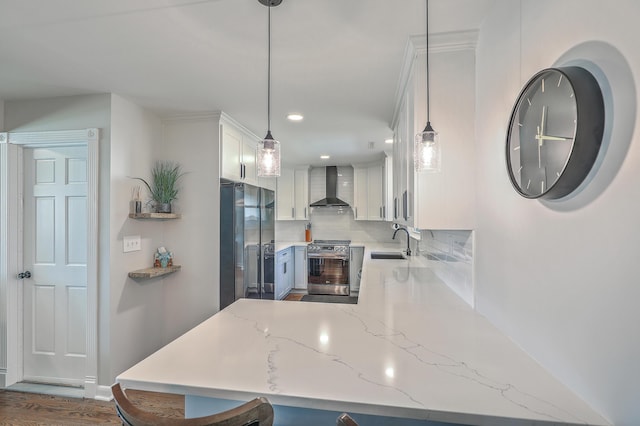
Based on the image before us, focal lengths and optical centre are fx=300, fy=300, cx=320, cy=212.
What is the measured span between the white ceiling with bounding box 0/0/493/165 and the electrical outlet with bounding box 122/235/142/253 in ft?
3.82

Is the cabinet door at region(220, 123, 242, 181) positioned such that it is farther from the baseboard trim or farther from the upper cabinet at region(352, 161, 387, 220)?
the upper cabinet at region(352, 161, 387, 220)

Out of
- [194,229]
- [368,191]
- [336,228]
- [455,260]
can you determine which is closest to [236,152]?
[194,229]

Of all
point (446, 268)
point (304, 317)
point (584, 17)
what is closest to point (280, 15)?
point (584, 17)

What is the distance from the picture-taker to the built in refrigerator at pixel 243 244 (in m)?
2.86

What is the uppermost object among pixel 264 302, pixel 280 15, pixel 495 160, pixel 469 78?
pixel 280 15

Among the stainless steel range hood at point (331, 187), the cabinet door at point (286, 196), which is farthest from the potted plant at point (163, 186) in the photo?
the stainless steel range hood at point (331, 187)

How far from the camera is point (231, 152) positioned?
3.07 metres

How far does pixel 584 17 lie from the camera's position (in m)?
0.81

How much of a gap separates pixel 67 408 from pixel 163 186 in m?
1.86

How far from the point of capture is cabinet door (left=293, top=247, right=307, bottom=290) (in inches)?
212

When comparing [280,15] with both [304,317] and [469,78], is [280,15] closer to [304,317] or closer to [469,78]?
[469,78]

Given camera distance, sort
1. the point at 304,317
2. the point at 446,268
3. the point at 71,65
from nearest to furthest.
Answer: the point at 304,317 → the point at 71,65 → the point at 446,268

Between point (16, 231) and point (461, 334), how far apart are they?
3.43 m

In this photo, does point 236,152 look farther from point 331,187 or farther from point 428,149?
point 331,187
